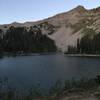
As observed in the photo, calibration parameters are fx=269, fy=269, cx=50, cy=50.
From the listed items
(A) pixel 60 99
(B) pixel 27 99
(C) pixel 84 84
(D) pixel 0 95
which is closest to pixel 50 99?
(A) pixel 60 99

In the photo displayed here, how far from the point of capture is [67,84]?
113 feet

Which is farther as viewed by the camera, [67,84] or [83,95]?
[67,84]

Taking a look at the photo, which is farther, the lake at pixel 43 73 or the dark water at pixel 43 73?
the dark water at pixel 43 73

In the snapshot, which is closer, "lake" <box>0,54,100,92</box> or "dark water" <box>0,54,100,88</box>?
"lake" <box>0,54,100,92</box>

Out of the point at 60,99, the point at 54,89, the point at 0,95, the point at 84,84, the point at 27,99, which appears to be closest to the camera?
the point at 60,99

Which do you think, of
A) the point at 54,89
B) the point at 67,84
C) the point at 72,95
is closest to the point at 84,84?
the point at 67,84

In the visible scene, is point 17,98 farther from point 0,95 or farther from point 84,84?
point 84,84

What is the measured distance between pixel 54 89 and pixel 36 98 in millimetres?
4910

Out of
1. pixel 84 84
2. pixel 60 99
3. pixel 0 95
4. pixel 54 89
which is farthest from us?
pixel 84 84

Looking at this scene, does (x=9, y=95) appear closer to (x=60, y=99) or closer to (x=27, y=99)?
(x=27, y=99)

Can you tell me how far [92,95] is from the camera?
935 inches

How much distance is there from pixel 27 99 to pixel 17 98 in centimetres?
168

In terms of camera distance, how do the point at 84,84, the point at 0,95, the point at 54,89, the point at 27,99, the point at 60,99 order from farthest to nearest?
the point at 84,84, the point at 54,89, the point at 0,95, the point at 27,99, the point at 60,99

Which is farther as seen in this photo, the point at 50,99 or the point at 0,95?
the point at 0,95
